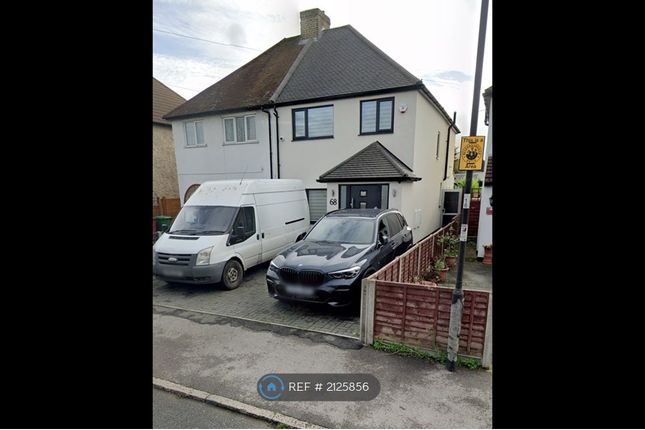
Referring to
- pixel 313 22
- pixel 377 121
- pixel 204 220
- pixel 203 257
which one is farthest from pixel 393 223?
pixel 313 22

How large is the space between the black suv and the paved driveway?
0.35 meters

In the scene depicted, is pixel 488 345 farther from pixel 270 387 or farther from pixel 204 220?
pixel 204 220

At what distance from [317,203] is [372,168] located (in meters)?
2.87

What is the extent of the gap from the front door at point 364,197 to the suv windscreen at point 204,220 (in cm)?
457

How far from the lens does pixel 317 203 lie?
1155 centimetres

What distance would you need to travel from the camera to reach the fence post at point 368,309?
4.05 meters

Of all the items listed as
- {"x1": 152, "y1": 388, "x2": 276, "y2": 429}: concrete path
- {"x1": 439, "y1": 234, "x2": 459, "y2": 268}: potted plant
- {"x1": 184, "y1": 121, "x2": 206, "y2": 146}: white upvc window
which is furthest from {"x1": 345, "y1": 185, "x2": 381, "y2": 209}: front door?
{"x1": 152, "y1": 388, "x2": 276, "y2": 429}: concrete path

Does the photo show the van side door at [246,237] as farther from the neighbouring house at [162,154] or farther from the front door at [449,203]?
the front door at [449,203]

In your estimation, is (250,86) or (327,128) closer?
(327,128)

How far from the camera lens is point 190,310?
17.9 feet

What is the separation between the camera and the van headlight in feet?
19.2
